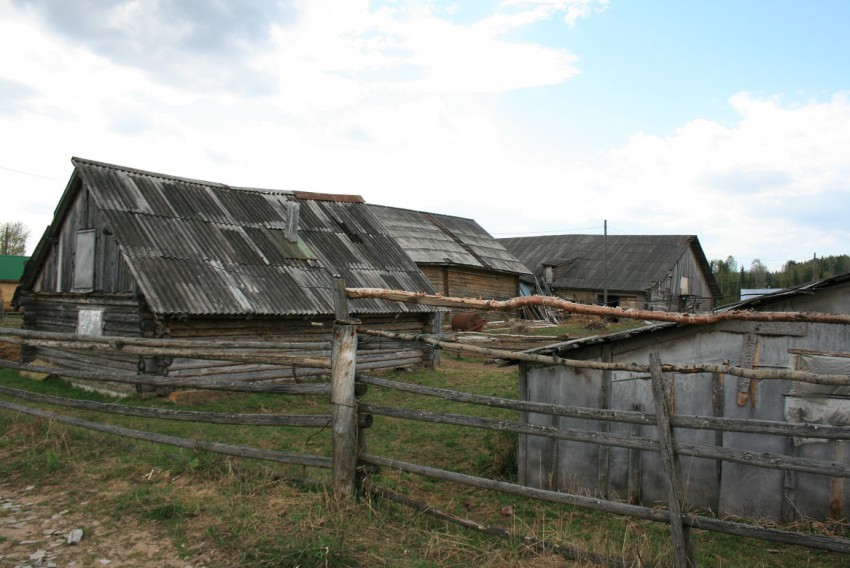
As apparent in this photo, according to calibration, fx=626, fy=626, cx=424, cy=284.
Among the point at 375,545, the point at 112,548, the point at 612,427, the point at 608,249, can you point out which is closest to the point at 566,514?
the point at 612,427

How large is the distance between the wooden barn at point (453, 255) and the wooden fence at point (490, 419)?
887 inches

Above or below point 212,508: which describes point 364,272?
above

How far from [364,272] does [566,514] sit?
1127cm

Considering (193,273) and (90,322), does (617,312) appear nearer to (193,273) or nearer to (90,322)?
(193,273)

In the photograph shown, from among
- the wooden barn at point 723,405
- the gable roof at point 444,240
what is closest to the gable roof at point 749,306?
the wooden barn at point 723,405

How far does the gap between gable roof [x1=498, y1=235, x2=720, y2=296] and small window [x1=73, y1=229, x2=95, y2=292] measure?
29.5 m

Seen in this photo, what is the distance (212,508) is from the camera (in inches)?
191

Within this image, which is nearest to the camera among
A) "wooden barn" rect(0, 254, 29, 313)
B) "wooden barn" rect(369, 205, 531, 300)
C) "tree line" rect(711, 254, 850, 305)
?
"wooden barn" rect(369, 205, 531, 300)

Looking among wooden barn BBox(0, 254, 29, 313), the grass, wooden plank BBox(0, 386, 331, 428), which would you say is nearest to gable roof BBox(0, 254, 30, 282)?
wooden barn BBox(0, 254, 29, 313)

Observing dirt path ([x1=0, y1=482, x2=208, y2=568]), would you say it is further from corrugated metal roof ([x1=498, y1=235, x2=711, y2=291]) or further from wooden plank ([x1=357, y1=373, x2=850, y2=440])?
corrugated metal roof ([x1=498, y1=235, x2=711, y2=291])

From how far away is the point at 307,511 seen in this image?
15.4 feet

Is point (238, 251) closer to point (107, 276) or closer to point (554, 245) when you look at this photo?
point (107, 276)

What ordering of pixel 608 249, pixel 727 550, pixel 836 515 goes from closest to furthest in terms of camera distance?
pixel 727 550 < pixel 836 515 < pixel 608 249

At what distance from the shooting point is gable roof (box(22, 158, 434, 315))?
41.9ft
